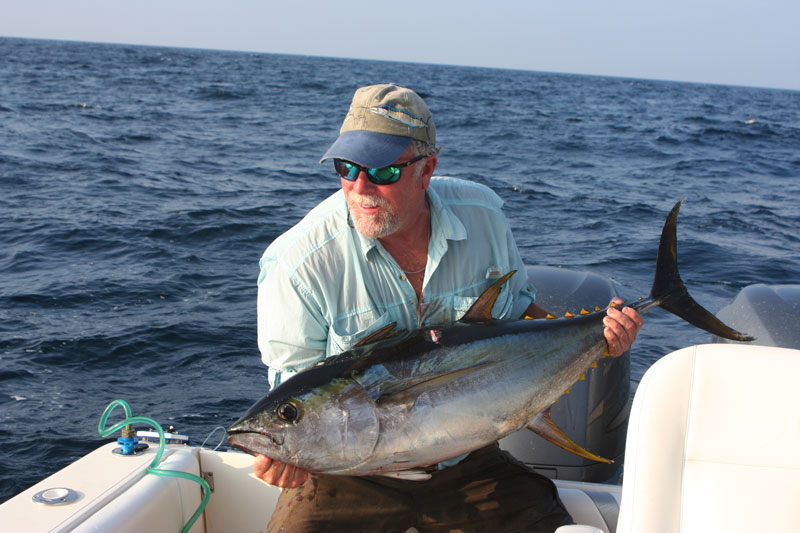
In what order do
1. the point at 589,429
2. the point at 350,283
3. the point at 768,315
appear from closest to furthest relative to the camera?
the point at 350,283, the point at 589,429, the point at 768,315

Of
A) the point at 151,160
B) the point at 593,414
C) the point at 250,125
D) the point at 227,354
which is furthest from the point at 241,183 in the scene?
the point at 593,414

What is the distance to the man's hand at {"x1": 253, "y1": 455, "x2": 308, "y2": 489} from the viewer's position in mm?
2239

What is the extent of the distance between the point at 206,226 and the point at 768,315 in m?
8.23

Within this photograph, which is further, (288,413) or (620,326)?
(620,326)

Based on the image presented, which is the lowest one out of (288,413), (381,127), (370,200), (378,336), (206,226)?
(206,226)

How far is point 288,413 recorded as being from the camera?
2.14 metres

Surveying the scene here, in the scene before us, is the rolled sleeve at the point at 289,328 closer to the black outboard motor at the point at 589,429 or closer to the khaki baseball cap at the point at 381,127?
the khaki baseball cap at the point at 381,127

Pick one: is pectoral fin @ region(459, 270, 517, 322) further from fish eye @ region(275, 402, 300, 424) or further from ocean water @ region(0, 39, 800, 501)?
ocean water @ region(0, 39, 800, 501)

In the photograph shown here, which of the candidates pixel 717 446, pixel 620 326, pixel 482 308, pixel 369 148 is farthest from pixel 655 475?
pixel 369 148

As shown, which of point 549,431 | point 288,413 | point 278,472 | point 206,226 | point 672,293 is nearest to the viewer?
point 288,413

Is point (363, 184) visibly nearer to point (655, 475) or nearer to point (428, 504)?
point (428, 504)

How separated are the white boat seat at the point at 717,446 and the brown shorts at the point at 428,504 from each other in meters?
0.64

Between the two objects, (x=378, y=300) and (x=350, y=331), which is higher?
(x=378, y=300)

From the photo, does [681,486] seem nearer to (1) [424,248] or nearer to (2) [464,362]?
(2) [464,362]
